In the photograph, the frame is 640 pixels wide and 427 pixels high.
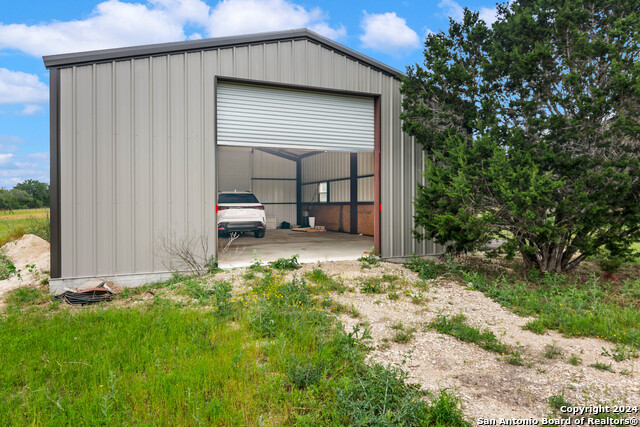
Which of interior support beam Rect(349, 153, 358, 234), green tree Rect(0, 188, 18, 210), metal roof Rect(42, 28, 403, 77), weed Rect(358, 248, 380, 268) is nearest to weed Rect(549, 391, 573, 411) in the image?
weed Rect(358, 248, 380, 268)

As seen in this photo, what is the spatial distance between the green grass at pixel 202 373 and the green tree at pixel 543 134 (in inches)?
144

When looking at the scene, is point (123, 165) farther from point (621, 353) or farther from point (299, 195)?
point (299, 195)

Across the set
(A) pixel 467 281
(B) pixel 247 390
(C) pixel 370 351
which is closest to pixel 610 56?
(A) pixel 467 281

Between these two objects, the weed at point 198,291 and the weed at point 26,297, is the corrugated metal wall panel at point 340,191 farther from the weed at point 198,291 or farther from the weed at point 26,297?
the weed at point 26,297

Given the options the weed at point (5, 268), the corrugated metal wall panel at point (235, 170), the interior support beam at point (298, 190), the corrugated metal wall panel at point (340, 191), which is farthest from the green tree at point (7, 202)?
the corrugated metal wall panel at point (340, 191)

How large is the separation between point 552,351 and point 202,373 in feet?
11.4

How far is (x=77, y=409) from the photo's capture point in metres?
2.59

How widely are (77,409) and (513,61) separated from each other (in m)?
7.80

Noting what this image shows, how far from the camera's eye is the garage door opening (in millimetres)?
11711

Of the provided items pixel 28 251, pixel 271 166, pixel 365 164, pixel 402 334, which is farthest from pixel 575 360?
pixel 271 166

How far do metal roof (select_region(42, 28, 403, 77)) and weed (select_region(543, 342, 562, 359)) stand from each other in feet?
21.2

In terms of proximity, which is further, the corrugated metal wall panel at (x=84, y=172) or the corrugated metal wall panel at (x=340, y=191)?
the corrugated metal wall panel at (x=340, y=191)

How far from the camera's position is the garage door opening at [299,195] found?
1171 cm
